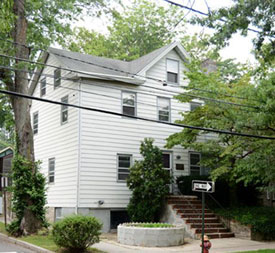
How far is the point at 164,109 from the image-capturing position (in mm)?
22453

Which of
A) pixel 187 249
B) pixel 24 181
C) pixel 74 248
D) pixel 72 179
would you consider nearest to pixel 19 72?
pixel 24 181

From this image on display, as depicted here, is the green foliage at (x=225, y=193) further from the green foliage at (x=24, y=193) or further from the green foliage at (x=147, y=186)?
the green foliage at (x=24, y=193)

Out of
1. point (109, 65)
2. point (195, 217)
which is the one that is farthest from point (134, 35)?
point (195, 217)

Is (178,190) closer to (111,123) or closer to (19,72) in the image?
(111,123)

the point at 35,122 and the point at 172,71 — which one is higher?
the point at 172,71

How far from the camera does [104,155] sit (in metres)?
20.0

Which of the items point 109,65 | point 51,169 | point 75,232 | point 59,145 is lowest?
point 75,232

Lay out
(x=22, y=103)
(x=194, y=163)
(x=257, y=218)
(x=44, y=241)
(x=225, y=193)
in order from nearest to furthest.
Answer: (x=44, y=241) < (x=22, y=103) < (x=257, y=218) < (x=225, y=193) < (x=194, y=163)

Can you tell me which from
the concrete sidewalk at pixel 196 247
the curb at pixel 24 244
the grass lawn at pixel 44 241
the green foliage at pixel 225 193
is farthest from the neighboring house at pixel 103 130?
the concrete sidewalk at pixel 196 247

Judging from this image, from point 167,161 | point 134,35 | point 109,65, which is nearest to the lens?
point 167,161

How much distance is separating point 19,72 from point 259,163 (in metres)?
10.1

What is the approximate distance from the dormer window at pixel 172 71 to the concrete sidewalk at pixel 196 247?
972 centimetres

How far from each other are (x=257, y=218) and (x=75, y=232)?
8679 millimetres

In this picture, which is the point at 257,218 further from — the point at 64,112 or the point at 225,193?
the point at 64,112
